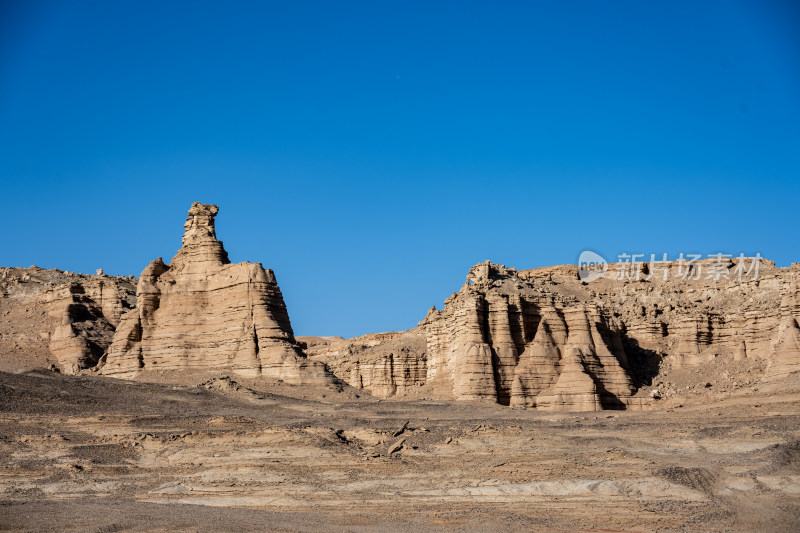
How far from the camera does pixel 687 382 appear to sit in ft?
170

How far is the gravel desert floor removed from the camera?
85.9 ft

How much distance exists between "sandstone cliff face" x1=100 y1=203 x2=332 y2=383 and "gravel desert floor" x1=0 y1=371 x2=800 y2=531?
594 centimetres

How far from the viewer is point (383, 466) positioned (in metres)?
32.2

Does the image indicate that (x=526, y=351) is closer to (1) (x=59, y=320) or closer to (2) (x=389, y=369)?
(2) (x=389, y=369)

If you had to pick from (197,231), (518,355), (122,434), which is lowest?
(122,434)

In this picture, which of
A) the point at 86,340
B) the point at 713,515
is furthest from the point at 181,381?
the point at 713,515

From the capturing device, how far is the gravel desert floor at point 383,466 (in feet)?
85.9

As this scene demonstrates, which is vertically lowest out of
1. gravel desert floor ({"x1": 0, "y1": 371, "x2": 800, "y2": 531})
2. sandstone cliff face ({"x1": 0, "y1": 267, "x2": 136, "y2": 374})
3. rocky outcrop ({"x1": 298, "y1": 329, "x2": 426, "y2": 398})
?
gravel desert floor ({"x1": 0, "y1": 371, "x2": 800, "y2": 531})

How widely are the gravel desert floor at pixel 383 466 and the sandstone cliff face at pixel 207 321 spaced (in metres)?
5.94

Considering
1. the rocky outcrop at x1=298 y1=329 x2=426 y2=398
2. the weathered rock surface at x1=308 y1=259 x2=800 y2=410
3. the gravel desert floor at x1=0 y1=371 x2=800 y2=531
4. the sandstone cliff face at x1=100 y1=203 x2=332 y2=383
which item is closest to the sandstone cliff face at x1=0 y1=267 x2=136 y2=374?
the sandstone cliff face at x1=100 y1=203 x2=332 y2=383

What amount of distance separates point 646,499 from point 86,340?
157 feet

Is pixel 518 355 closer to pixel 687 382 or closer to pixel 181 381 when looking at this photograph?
pixel 687 382

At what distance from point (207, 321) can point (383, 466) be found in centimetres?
2253

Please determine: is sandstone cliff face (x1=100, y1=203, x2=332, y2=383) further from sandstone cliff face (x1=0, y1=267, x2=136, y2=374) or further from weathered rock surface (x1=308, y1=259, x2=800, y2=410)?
sandstone cliff face (x1=0, y1=267, x2=136, y2=374)
